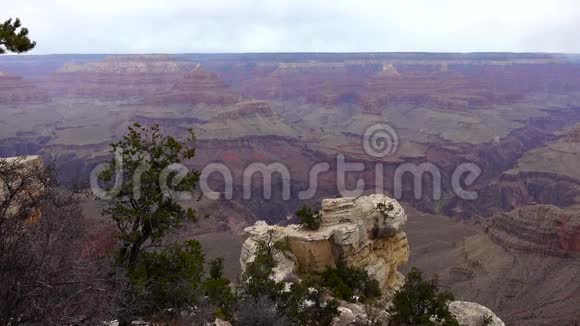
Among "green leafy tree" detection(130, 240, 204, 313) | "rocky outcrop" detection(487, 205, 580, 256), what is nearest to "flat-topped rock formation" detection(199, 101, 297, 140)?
"rocky outcrop" detection(487, 205, 580, 256)

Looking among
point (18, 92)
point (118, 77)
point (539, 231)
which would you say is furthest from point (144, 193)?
point (118, 77)

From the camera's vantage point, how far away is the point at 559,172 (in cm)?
8594

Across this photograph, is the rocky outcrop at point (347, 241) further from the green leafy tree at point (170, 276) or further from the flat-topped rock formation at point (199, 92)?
the flat-topped rock formation at point (199, 92)

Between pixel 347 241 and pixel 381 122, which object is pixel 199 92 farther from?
pixel 347 241

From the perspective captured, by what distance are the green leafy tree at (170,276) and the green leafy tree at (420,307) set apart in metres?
8.67

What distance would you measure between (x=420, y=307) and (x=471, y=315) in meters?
4.44

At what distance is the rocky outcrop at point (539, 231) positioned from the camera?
4288 cm

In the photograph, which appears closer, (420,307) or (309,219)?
(420,307)

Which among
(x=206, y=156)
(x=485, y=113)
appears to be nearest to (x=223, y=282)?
(x=206, y=156)

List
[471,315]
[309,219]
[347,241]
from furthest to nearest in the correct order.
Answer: [309,219] → [347,241] → [471,315]

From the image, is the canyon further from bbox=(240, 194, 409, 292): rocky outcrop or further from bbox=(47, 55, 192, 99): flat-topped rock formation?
bbox=(240, 194, 409, 292): rocky outcrop

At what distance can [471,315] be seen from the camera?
72.2 feet

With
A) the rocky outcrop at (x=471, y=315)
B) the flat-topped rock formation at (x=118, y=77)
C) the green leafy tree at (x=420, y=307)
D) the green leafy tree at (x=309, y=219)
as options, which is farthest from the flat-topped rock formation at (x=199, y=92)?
the green leafy tree at (x=420, y=307)

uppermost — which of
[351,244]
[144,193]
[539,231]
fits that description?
[144,193]
